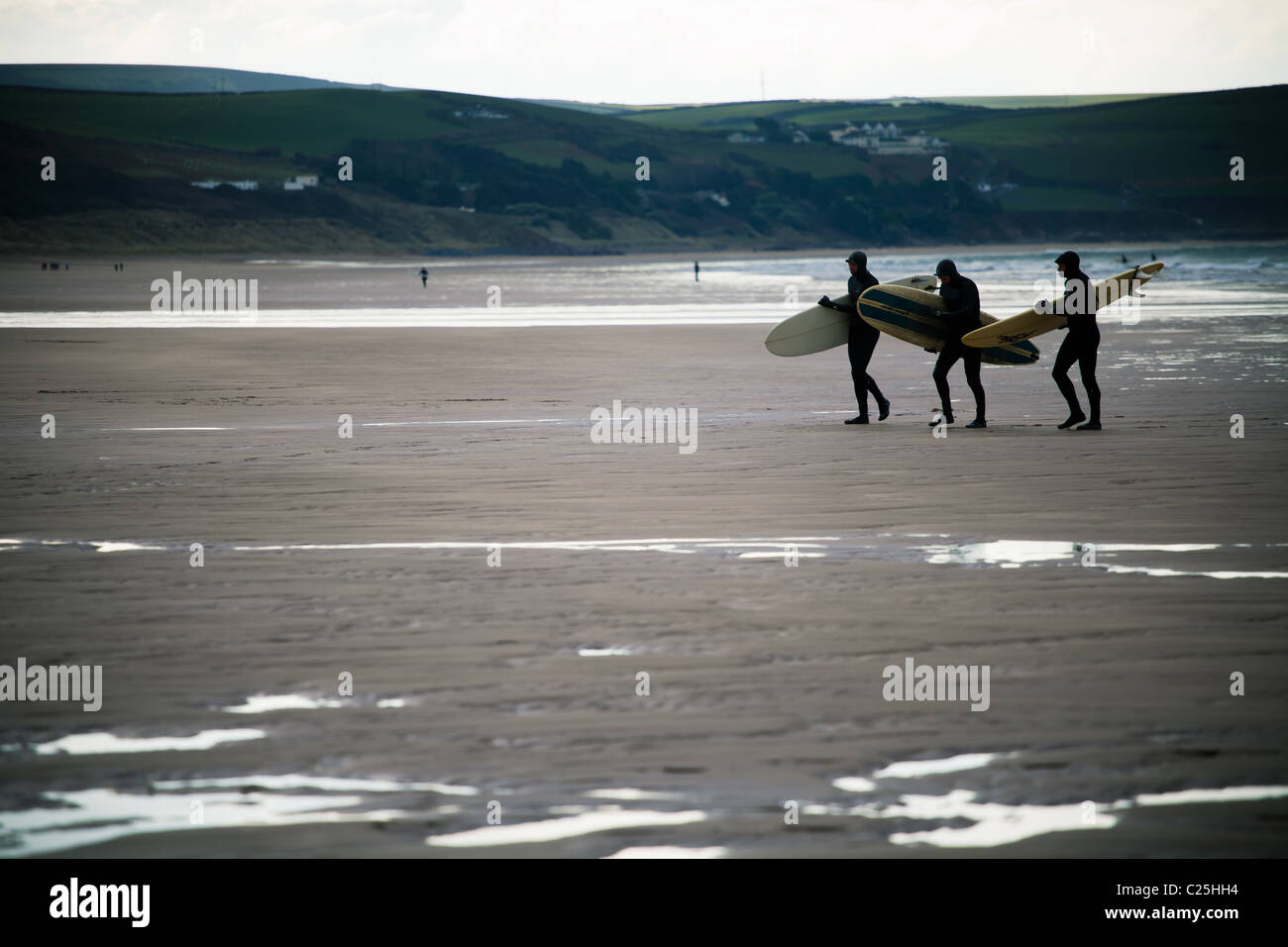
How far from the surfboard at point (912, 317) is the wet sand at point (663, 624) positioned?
147 cm

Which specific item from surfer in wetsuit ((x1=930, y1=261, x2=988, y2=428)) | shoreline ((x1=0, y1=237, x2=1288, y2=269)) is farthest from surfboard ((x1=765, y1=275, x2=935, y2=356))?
shoreline ((x1=0, y1=237, x2=1288, y2=269))

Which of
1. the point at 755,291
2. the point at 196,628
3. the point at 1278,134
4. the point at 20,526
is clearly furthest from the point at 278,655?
the point at 1278,134

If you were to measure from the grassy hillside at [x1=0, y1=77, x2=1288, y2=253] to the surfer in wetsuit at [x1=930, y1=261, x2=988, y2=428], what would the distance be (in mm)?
98986

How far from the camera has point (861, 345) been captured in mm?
14312

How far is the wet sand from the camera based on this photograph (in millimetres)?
A: 4539

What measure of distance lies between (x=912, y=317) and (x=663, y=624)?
31.5ft

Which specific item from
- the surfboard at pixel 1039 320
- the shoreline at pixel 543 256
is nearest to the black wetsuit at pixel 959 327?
the surfboard at pixel 1039 320

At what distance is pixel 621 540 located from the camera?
8.34 meters

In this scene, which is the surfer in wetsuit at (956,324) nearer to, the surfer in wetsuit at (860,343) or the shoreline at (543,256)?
the surfer in wetsuit at (860,343)

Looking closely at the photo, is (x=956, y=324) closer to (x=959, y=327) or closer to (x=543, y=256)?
(x=959, y=327)

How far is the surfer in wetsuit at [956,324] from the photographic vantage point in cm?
1390

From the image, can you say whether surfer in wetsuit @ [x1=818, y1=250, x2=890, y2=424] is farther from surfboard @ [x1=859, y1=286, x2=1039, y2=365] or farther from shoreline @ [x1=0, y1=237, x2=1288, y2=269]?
shoreline @ [x1=0, y1=237, x2=1288, y2=269]

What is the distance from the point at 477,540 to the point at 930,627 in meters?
3.04
